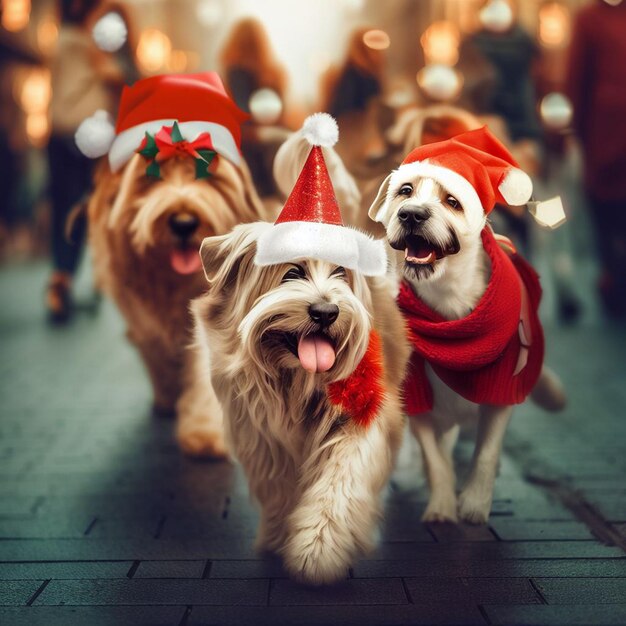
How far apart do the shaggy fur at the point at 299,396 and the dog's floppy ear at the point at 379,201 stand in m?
0.25

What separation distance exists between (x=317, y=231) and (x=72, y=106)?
3574 mm

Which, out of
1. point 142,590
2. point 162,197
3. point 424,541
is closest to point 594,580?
point 424,541

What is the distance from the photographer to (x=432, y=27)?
11.4 metres

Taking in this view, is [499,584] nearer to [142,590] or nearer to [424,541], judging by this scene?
[424,541]

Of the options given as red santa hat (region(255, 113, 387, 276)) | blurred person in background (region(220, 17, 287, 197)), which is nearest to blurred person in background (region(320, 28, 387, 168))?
blurred person in background (region(220, 17, 287, 197))

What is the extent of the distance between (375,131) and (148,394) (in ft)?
8.14

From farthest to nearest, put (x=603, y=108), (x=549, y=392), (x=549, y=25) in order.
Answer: (x=549, y=25)
(x=603, y=108)
(x=549, y=392)

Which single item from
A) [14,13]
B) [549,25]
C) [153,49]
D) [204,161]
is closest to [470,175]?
[204,161]

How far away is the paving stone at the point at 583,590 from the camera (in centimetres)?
266

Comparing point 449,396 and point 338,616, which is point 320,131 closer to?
point 449,396

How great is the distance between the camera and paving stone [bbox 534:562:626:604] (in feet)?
8.71

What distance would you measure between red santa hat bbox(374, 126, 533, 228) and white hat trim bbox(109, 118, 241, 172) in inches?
30.3

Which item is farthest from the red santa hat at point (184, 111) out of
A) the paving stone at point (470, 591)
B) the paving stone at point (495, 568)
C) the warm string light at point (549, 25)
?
the warm string light at point (549, 25)

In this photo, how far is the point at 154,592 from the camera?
8.98ft
